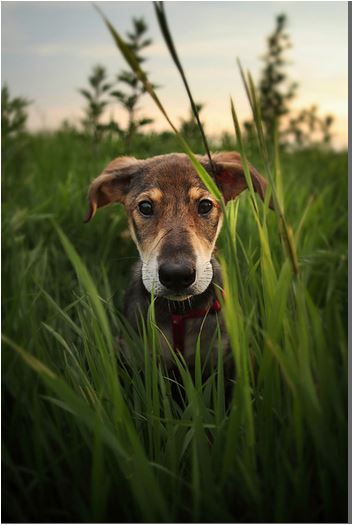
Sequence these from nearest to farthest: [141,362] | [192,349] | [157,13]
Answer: [157,13], [141,362], [192,349]

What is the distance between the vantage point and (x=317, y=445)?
1224mm

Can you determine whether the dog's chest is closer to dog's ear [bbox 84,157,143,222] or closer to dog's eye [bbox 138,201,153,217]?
dog's eye [bbox 138,201,153,217]

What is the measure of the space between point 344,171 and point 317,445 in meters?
5.87

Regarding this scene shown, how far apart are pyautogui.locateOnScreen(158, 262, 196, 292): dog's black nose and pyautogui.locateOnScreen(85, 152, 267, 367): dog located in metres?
0.02

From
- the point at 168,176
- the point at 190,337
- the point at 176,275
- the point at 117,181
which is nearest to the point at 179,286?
the point at 176,275

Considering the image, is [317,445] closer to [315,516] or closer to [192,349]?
[315,516]

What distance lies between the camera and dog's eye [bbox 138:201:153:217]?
2.77m

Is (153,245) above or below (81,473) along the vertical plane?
above

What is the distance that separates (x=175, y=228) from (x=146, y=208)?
0.37m

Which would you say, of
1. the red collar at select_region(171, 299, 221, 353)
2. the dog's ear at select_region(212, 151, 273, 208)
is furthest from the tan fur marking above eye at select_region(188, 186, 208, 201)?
the red collar at select_region(171, 299, 221, 353)

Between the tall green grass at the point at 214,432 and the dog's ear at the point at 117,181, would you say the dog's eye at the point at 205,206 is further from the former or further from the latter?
the tall green grass at the point at 214,432

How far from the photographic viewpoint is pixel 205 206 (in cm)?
274

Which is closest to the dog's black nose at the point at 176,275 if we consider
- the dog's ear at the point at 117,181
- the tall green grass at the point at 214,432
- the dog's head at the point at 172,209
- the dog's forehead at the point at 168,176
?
the dog's head at the point at 172,209

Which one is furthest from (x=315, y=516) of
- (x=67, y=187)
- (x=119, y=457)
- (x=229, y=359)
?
(x=67, y=187)
